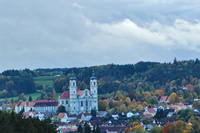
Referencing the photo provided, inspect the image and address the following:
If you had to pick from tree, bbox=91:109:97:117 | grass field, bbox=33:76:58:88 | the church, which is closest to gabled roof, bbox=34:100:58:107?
the church

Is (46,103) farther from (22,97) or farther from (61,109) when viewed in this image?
(22,97)

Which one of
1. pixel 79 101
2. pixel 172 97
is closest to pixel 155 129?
pixel 79 101

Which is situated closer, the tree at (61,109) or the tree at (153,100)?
the tree at (61,109)

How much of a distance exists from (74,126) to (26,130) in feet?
204

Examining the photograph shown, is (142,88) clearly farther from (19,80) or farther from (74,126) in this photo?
(74,126)

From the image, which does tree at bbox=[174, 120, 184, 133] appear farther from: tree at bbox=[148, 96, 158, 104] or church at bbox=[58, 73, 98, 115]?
tree at bbox=[148, 96, 158, 104]

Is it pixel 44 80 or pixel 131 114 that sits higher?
pixel 44 80

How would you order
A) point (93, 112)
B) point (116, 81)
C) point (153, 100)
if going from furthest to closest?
point (116, 81) < point (153, 100) < point (93, 112)

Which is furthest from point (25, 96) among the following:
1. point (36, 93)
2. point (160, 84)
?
point (160, 84)

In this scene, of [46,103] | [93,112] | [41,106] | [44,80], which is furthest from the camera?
[44,80]

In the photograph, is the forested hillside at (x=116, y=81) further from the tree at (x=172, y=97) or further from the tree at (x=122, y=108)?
the tree at (x=122, y=108)

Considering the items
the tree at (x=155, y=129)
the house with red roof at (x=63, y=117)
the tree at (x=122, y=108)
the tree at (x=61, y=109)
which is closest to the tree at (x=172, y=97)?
the tree at (x=122, y=108)

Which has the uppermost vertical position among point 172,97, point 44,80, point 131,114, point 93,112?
point 44,80

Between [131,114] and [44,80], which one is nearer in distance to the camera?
[131,114]
